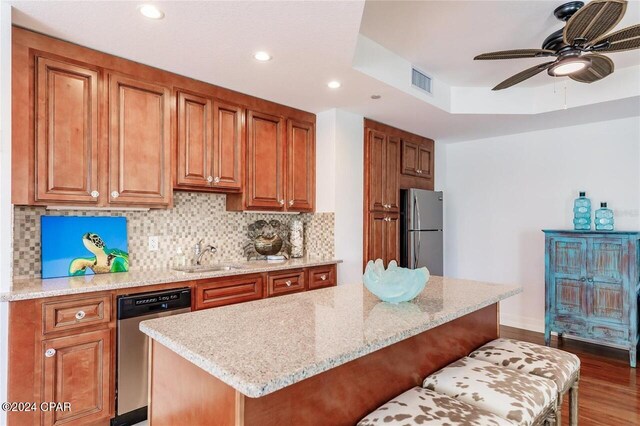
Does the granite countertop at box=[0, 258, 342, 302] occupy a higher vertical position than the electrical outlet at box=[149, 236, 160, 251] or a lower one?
lower

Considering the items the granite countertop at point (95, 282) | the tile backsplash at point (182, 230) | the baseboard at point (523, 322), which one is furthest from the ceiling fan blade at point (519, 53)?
the baseboard at point (523, 322)

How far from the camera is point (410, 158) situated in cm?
458

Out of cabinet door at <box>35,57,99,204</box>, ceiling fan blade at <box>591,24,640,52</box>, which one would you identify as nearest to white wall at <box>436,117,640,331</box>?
ceiling fan blade at <box>591,24,640,52</box>

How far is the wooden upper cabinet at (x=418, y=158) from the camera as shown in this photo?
4.48m

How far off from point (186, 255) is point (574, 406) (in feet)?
9.26

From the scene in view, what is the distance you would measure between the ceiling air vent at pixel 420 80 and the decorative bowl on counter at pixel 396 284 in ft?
7.10

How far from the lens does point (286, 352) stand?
105 centimetres

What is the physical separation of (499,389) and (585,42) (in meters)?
2.04

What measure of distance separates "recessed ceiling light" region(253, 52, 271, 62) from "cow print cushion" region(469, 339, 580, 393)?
2198mm

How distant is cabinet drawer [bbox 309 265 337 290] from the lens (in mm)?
3377

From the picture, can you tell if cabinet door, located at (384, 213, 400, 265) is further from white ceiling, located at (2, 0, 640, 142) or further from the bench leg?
the bench leg

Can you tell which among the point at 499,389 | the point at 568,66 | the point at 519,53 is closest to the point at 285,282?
the point at 499,389

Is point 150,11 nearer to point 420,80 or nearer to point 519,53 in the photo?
point 519,53

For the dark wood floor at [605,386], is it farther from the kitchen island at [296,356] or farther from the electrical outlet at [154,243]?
the electrical outlet at [154,243]
